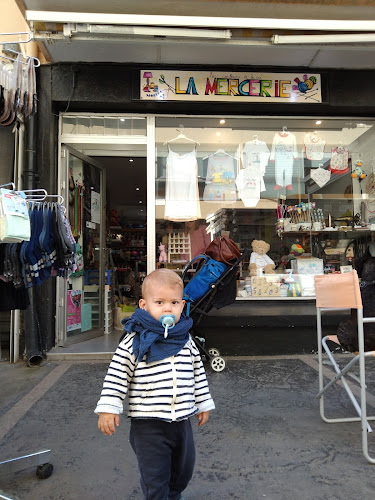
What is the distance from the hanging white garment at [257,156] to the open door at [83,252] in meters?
2.65

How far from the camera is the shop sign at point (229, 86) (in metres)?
5.32

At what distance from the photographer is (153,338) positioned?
1722 mm

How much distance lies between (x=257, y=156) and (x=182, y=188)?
4.64 ft

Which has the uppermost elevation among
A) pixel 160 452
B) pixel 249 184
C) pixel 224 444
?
pixel 249 184

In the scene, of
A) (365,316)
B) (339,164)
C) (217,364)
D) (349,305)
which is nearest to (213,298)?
(217,364)

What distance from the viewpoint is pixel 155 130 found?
5812 millimetres

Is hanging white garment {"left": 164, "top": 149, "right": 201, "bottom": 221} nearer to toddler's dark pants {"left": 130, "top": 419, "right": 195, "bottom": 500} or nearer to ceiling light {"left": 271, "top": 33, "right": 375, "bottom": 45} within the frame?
ceiling light {"left": 271, "top": 33, "right": 375, "bottom": 45}

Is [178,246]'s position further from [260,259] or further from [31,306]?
[31,306]

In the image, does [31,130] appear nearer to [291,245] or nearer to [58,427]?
[58,427]

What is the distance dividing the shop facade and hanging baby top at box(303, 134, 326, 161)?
0.02m

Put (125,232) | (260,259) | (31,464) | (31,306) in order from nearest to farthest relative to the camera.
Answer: (31,464) < (31,306) < (260,259) < (125,232)

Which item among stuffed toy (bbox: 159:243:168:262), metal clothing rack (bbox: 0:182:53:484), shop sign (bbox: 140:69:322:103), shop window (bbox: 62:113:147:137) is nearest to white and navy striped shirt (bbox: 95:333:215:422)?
metal clothing rack (bbox: 0:182:53:484)

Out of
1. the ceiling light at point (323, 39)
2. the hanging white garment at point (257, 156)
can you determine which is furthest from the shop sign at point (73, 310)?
the ceiling light at point (323, 39)

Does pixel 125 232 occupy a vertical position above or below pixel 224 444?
above
